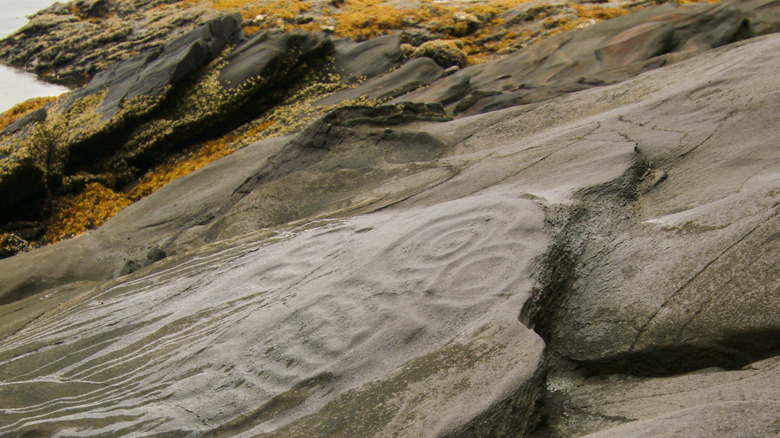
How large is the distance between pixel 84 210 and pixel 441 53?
7.87 meters

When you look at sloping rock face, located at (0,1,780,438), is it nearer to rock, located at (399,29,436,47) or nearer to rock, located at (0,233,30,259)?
rock, located at (0,233,30,259)

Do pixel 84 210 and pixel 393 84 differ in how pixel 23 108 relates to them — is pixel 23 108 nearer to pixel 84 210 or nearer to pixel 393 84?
pixel 84 210

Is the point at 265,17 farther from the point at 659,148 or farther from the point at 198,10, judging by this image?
the point at 659,148

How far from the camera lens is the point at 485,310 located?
3016mm

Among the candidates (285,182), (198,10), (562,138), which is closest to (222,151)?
(285,182)

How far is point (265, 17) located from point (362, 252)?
47.1 feet

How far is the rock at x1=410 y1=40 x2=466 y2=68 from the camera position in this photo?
12.8 meters

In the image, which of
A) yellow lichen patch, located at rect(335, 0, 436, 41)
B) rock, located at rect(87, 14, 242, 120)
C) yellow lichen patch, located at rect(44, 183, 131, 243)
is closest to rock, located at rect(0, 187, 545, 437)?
yellow lichen patch, located at rect(44, 183, 131, 243)

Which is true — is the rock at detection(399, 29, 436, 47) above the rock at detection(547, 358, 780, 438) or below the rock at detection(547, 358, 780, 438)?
above

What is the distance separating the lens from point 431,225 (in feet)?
12.8

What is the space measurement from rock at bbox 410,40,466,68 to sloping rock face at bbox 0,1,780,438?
307 inches

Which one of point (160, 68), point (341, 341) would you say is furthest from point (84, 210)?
point (341, 341)

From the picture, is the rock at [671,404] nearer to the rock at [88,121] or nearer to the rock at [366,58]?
the rock at [88,121]

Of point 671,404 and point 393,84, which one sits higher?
point 393,84
